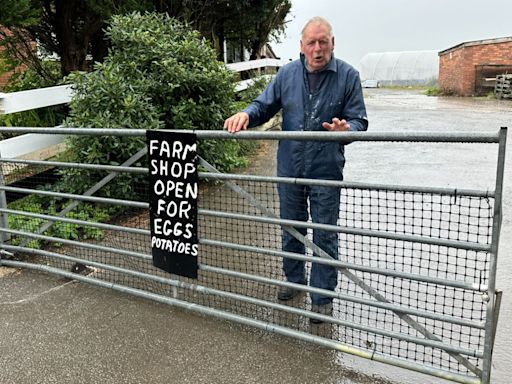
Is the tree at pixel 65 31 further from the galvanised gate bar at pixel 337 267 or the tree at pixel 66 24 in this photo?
the galvanised gate bar at pixel 337 267

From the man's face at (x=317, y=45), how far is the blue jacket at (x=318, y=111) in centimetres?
8

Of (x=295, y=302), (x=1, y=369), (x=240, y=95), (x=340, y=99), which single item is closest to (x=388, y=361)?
(x=295, y=302)

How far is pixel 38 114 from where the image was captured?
7000 millimetres

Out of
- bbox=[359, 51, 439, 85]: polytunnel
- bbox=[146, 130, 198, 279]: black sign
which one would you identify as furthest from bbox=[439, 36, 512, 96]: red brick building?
bbox=[146, 130, 198, 279]: black sign

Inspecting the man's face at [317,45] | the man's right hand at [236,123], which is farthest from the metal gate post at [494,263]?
the man's right hand at [236,123]

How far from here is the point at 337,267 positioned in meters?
2.99

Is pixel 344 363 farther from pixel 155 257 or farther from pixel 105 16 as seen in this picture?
pixel 105 16

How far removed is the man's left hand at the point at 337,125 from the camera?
9.68 feet

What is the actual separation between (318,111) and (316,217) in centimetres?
71

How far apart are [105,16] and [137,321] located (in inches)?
200

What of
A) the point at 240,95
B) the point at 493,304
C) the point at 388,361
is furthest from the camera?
the point at 240,95

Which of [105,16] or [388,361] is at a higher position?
[105,16]

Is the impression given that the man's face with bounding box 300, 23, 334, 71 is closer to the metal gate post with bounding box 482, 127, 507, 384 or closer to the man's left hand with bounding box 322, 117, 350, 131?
the man's left hand with bounding box 322, 117, 350, 131

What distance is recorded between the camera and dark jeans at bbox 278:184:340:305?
3326 mm
